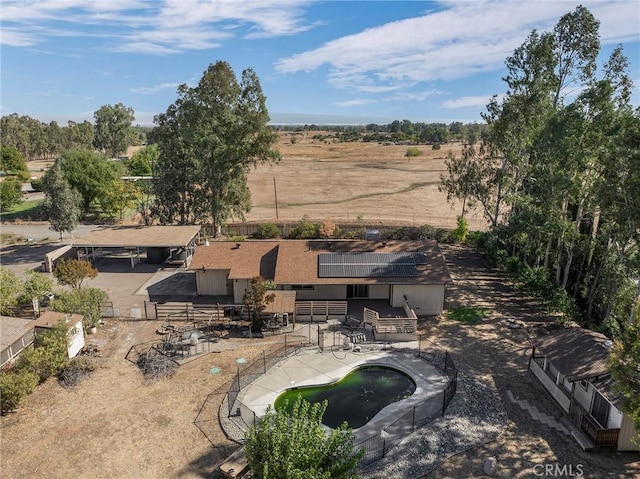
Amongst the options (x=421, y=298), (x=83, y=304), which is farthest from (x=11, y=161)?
(x=421, y=298)

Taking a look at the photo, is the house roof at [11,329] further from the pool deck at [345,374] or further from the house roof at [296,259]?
the pool deck at [345,374]

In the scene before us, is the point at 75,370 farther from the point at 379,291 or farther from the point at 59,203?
the point at 59,203

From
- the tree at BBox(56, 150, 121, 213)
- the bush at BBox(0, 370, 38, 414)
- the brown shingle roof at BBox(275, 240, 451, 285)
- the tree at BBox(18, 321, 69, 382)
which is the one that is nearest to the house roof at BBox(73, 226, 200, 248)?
the brown shingle roof at BBox(275, 240, 451, 285)

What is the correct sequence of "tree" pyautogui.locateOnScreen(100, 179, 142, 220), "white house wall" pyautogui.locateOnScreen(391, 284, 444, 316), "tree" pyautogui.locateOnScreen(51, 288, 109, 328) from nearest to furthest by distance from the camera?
"tree" pyautogui.locateOnScreen(51, 288, 109, 328) < "white house wall" pyautogui.locateOnScreen(391, 284, 444, 316) < "tree" pyautogui.locateOnScreen(100, 179, 142, 220)

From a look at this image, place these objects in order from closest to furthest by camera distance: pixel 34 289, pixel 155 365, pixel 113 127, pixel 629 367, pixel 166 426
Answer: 1. pixel 629 367
2. pixel 166 426
3. pixel 155 365
4. pixel 34 289
5. pixel 113 127

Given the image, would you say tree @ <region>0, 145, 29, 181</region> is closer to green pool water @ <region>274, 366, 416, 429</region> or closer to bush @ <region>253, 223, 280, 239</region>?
bush @ <region>253, 223, 280, 239</region>
